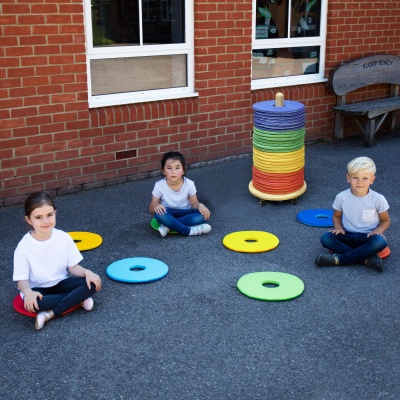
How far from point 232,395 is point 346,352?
839mm

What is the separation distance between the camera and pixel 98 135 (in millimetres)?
6844

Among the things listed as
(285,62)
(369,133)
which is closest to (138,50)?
(285,62)

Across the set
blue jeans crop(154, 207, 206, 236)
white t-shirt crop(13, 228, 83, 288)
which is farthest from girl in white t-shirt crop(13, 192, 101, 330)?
blue jeans crop(154, 207, 206, 236)

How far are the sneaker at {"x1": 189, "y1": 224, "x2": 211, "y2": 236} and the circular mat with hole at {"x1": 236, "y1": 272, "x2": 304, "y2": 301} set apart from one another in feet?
3.30

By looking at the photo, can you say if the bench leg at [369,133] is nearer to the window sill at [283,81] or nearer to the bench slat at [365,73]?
the bench slat at [365,73]

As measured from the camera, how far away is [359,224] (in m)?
4.94

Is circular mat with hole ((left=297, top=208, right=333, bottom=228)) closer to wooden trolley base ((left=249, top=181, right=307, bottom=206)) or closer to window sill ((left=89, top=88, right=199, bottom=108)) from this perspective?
wooden trolley base ((left=249, top=181, right=307, bottom=206))

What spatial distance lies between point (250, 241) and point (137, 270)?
1194 mm

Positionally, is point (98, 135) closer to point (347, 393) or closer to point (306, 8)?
point (306, 8)

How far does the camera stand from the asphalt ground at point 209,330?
11.0ft

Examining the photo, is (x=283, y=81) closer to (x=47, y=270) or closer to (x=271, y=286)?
(x=271, y=286)

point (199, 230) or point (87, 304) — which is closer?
point (87, 304)

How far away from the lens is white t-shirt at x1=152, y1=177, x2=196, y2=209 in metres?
5.64

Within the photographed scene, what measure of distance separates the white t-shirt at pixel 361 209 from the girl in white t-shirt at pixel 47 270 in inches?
84.7
